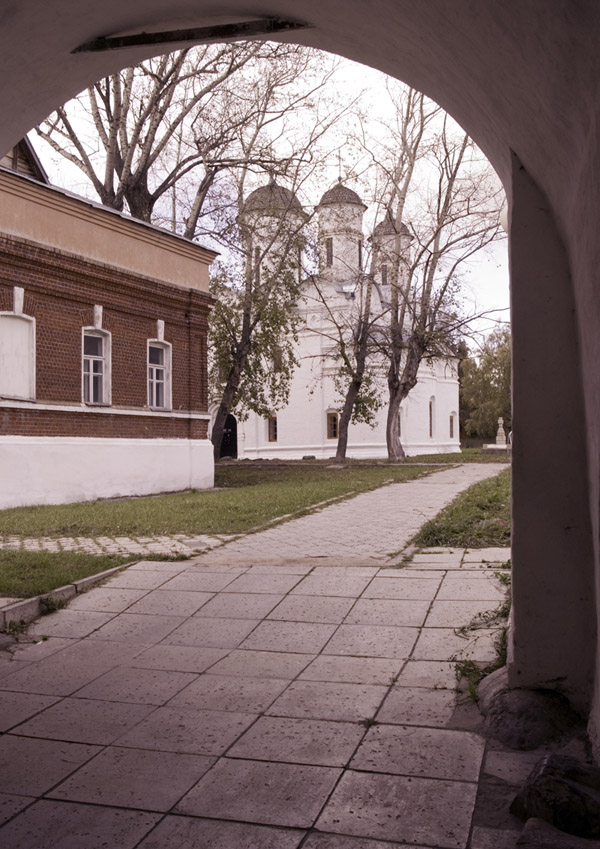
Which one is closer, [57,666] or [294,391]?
[57,666]

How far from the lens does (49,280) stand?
56.2ft

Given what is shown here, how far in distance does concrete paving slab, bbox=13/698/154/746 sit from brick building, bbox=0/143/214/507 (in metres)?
12.3

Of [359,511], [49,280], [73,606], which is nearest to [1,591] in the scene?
[73,606]

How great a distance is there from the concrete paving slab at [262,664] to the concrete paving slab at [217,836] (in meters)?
2.01

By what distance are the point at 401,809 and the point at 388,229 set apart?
3246 cm

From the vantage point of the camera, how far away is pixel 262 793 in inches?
140

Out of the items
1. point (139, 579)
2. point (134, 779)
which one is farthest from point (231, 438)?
point (134, 779)

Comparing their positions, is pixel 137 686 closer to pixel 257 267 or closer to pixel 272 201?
pixel 257 267

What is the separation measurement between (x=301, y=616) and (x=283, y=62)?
70.9 feet

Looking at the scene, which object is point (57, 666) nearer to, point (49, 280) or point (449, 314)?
point (49, 280)

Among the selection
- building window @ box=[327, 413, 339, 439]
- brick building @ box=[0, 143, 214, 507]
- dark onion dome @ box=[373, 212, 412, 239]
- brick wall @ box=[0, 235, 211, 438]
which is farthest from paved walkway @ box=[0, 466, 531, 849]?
building window @ box=[327, 413, 339, 439]

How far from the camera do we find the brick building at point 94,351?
54.0 feet

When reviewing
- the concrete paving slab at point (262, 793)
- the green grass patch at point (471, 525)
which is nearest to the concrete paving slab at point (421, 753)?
the concrete paving slab at point (262, 793)

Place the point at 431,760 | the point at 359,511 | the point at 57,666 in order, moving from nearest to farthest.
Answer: the point at 431,760 < the point at 57,666 < the point at 359,511
